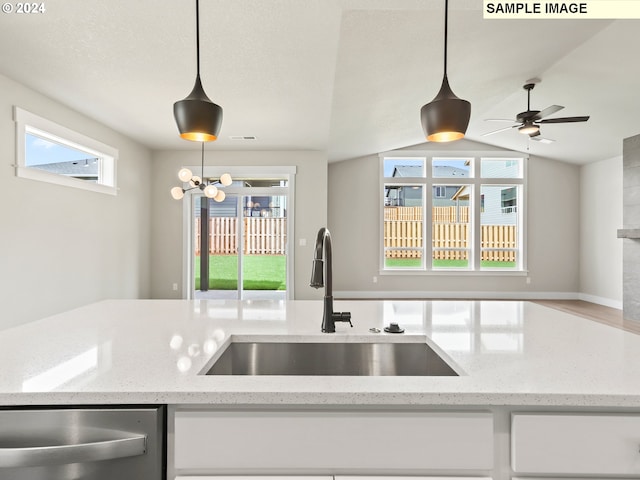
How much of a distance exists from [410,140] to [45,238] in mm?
5733

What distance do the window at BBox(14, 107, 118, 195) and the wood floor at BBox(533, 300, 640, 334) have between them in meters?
7.06

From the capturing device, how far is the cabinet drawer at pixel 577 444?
775 millimetres

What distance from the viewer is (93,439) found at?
0.77 m

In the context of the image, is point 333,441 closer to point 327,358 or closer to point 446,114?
point 327,358

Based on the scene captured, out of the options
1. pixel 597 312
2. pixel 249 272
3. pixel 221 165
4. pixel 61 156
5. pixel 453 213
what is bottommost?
pixel 597 312

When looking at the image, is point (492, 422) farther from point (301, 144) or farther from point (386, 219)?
point (386, 219)

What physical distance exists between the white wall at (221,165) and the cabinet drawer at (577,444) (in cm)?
514

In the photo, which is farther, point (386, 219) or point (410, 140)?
point (386, 219)

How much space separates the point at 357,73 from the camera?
360 centimetres

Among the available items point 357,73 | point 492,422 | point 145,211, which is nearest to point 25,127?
point 145,211

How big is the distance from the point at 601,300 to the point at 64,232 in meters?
8.67

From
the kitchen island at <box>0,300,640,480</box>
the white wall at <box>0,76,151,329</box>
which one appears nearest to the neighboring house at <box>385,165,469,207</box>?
the white wall at <box>0,76,151,329</box>

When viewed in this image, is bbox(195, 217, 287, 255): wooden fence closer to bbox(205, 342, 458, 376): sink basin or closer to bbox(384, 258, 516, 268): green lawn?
bbox(384, 258, 516, 268): green lawn

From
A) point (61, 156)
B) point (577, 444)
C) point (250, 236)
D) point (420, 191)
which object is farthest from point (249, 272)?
point (577, 444)
